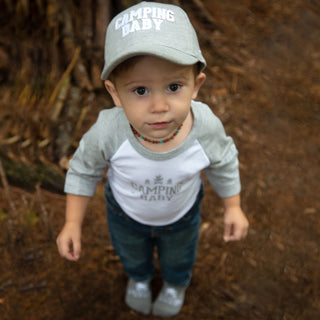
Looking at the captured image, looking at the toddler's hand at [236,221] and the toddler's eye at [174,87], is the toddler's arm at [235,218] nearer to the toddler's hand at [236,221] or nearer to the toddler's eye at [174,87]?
the toddler's hand at [236,221]

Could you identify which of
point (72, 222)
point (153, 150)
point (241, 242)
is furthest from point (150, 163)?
point (241, 242)

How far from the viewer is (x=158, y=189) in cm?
162

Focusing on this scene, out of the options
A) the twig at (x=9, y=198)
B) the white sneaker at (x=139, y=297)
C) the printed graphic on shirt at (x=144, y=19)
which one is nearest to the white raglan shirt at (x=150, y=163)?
the printed graphic on shirt at (x=144, y=19)

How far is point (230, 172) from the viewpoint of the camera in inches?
67.4

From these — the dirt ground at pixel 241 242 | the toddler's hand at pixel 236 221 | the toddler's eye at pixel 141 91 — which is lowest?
the dirt ground at pixel 241 242

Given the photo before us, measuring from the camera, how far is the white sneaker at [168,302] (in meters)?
2.40

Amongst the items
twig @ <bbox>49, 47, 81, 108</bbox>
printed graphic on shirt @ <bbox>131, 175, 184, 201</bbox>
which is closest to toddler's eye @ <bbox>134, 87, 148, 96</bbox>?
printed graphic on shirt @ <bbox>131, 175, 184, 201</bbox>

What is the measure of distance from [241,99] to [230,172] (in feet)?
7.76

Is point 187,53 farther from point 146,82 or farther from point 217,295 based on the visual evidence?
point 217,295

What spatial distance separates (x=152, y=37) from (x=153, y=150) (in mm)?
491

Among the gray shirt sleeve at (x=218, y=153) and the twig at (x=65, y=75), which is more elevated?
the gray shirt sleeve at (x=218, y=153)

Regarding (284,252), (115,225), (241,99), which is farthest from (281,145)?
(115,225)

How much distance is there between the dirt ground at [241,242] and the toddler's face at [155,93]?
154 cm

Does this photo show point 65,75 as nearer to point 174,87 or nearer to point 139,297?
point 139,297
